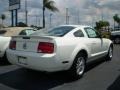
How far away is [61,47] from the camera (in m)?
6.52

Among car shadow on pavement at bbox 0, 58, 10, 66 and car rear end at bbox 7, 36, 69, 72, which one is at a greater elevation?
car rear end at bbox 7, 36, 69, 72

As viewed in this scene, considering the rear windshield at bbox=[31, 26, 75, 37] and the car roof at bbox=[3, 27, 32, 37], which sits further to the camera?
the car roof at bbox=[3, 27, 32, 37]

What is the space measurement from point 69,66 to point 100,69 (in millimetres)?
2198

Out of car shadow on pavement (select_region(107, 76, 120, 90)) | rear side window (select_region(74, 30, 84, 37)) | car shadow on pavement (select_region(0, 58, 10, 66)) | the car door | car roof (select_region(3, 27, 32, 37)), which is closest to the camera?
car shadow on pavement (select_region(107, 76, 120, 90))

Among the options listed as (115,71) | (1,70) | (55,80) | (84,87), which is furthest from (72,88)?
(1,70)

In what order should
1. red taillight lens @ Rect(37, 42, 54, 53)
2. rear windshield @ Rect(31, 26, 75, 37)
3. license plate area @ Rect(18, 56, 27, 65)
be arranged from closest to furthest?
red taillight lens @ Rect(37, 42, 54, 53), license plate area @ Rect(18, 56, 27, 65), rear windshield @ Rect(31, 26, 75, 37)

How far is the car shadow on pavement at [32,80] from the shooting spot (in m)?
6.50

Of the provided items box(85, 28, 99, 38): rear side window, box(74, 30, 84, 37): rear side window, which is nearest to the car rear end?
box(74, 30, 84, 37): rear side window

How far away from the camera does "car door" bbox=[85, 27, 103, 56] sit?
8195 mm

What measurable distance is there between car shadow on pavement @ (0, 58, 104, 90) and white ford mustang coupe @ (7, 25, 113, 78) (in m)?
0.41

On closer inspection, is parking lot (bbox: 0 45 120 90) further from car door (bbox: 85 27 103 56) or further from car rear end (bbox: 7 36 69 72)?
car door (bbox: 85 27 103 56)

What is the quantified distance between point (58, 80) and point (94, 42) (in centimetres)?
198

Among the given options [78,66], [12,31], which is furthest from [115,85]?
[12,31]

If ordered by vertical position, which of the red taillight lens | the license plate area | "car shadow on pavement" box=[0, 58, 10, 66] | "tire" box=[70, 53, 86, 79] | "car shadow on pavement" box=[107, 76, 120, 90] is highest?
the red taillight lens
